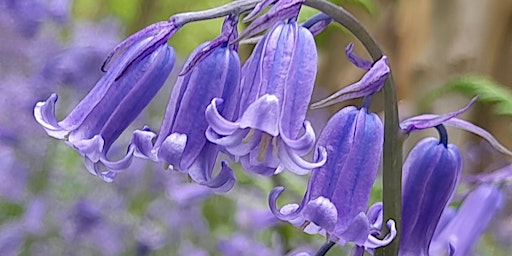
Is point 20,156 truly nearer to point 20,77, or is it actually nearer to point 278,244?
point 20,77

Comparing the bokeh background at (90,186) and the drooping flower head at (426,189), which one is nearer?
the drooping flower head at (426,189)

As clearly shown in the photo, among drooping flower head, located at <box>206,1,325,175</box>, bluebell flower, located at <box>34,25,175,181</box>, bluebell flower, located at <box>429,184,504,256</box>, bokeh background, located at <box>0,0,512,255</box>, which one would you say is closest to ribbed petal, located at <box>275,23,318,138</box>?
drooping flower head, located at <box>206,1,325,175</box>

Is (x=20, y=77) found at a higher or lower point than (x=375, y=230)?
lower

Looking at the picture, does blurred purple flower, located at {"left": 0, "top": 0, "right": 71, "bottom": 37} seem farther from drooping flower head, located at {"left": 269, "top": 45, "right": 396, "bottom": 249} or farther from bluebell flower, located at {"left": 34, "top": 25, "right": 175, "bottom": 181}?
drooping flower head, located at {"left": 269, "top": 45, "right": 396, "bottom": 249}

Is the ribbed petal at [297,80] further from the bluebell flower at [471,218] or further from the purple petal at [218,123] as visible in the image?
the bluebell flower at [471,218]

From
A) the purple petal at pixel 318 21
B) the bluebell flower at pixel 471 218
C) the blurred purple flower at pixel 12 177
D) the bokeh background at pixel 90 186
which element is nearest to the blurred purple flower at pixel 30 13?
the bokeh background at pixel 90 186

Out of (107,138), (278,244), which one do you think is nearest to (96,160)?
(107,138)
